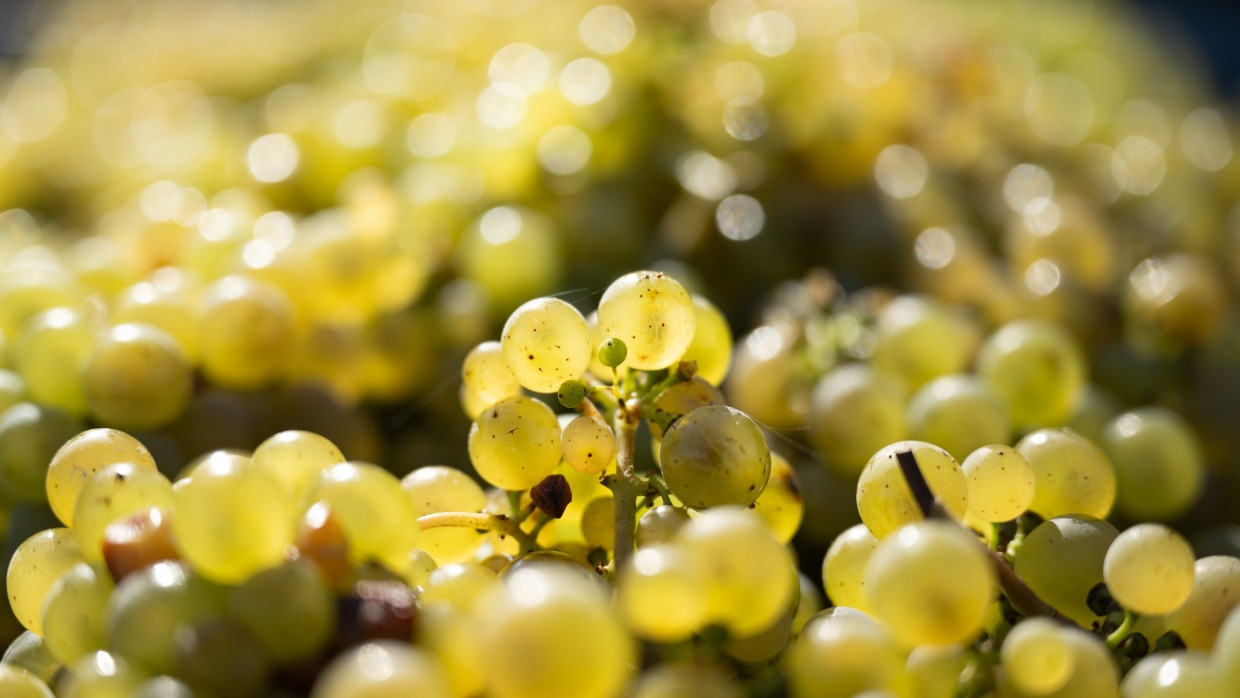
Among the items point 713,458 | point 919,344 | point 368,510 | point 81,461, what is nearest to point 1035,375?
point 919,344

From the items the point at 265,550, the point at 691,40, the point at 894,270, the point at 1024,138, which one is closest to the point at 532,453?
the point at 265,550

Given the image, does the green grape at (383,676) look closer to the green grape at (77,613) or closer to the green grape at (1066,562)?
the green grape at (77,613)

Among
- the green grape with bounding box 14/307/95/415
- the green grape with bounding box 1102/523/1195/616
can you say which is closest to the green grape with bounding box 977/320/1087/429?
the green grape with bounding box 1102/523/1195/616

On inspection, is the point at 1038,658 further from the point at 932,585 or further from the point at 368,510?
the point at 368,510

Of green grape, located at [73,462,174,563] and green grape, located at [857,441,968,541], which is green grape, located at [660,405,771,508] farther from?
green grape, located at [73,462,174,563]

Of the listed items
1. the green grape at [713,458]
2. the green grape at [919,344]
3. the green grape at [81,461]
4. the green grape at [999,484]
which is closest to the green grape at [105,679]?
the green grape at [81,461]

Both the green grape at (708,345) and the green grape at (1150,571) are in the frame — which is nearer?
the green grape at (1150,571)

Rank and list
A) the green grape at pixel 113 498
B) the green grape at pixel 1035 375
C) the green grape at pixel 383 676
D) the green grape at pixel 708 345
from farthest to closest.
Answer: the green grape at pixel 1035 375 < the green grape at pixel 708 345 < the green grape at pixel 113 498 < the green grape at pixel 383 676

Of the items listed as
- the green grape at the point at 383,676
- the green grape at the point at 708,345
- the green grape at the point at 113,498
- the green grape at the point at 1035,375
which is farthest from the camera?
the green grape at the point at 1035,375
